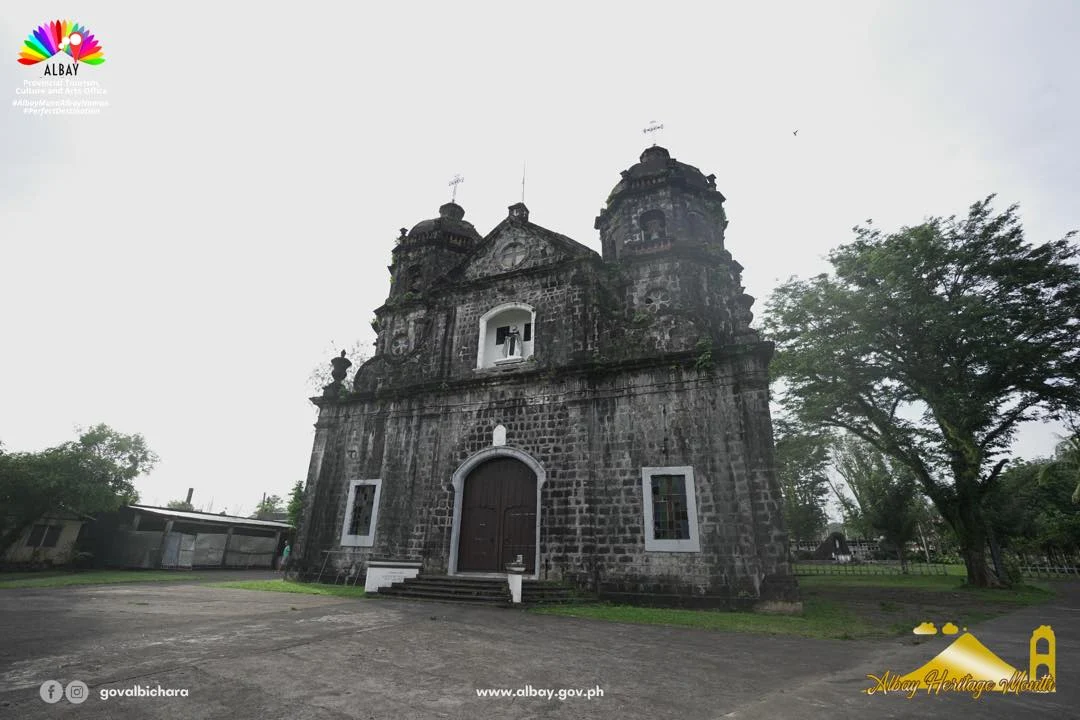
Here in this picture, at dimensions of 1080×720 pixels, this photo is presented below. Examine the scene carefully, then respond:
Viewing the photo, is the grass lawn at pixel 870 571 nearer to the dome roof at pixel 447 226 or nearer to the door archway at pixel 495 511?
the door archway at pixel 495 511

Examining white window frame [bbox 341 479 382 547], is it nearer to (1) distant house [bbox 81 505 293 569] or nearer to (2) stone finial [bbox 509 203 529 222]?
(2) stone finial [bbox 509 203 529 222]

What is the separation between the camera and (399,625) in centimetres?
742

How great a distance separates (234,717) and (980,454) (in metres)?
21.8

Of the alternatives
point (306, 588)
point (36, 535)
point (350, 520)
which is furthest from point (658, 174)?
point (36, 535)

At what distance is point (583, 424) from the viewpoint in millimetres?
12758

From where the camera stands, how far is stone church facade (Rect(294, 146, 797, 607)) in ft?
36.0

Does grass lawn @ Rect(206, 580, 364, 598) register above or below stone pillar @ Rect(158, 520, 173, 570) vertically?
below

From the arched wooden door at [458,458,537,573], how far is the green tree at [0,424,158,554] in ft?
59.0

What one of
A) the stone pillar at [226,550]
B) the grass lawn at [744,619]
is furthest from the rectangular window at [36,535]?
the grass lawn at [744,619]

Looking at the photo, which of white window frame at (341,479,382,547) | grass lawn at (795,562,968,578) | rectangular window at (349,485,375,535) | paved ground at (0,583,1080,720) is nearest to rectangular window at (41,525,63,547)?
white window frame at (341,479,382,547)

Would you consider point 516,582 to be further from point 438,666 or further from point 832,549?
point 832,549

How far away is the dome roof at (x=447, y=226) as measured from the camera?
66.4ft

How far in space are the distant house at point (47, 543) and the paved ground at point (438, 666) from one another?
58.3 ft

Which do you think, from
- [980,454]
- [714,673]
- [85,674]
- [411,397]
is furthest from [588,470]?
[980,454]
